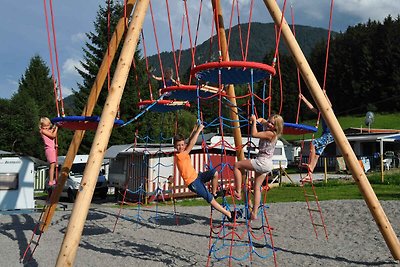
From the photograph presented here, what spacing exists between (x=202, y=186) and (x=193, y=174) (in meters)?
0.21

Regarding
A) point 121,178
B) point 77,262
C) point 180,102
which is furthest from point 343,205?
→ point 121,178

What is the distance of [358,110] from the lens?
66.0m

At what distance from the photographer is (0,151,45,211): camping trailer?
1573 cm

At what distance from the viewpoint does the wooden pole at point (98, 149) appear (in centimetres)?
482

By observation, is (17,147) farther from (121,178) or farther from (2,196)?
(2,196)

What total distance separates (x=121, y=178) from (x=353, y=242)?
1694cm

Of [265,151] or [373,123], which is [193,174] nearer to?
[265,151]

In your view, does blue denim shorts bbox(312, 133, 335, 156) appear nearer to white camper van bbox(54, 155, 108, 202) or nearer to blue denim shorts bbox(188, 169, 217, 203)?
blue denim shorts bbox(188, 169, 217, 203)

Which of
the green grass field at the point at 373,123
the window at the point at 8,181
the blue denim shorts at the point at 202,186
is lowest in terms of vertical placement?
the window at the point at 8,181

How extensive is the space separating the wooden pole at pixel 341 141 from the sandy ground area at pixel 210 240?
1.38 feet

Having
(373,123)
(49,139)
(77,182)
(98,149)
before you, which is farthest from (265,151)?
(373,123)

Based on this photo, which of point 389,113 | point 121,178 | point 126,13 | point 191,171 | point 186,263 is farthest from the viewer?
point 389,113

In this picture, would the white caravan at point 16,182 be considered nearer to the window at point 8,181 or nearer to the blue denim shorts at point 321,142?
the window at point 8,181

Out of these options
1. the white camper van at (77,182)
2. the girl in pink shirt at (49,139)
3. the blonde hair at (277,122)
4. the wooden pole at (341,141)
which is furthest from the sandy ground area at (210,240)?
the white camper van at (77,182)
